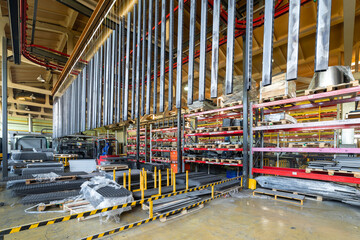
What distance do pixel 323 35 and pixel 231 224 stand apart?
10.5ft

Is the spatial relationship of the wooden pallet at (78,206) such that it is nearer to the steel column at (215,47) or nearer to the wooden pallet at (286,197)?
the steel column at (215,47)

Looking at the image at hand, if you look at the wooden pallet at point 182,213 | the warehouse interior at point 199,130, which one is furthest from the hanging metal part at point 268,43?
the wooden pallet at point 182,213

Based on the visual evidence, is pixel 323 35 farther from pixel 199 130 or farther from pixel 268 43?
pixel 199 130

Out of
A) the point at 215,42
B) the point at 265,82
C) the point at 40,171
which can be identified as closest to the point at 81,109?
the point at 40,171

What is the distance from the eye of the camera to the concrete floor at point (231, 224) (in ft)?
9.77

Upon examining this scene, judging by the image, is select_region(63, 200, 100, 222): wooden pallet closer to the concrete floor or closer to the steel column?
the concrete floor

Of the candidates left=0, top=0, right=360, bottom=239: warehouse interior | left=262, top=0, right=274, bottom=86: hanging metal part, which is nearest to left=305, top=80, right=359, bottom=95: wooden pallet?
left=0, top=0, right=360, bottom=239: warehouse interior

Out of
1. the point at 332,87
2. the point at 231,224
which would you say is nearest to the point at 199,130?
the point at 332,87

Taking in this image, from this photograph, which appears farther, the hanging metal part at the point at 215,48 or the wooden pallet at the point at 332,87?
the wooden pallet at the point at 332,87

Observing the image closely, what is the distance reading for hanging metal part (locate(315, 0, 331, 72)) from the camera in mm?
1893

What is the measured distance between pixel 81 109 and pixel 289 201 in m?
7.76

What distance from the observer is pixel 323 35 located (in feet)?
6.29

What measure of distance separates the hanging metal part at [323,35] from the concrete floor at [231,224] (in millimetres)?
2628

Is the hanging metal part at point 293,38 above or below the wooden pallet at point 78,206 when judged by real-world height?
above
